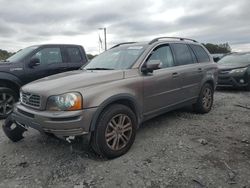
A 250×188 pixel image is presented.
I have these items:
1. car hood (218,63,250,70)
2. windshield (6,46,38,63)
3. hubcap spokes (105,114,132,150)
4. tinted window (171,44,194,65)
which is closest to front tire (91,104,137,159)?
hubcap spokes (105,114,132,150)

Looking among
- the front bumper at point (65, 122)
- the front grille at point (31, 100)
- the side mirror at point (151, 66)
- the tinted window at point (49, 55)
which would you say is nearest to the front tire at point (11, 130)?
the front grille at point (31, 100)

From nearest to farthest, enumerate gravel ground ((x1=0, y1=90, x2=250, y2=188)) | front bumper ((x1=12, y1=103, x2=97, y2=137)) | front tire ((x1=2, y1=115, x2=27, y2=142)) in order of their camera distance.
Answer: gravel ground ((x1=0, y1=90, x2=250, y2=188)), front bumper ((x1=12, y1=103, x2=97, y2=137)), front tire ((x1=2, y1=115, x2=27, y2=142))

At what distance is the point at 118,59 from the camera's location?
4.98 m

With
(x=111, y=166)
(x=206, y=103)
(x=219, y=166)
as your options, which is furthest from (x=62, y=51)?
(x=219, y=166)

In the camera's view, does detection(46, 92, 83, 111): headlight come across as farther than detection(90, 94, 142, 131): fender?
No

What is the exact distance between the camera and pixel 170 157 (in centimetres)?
409

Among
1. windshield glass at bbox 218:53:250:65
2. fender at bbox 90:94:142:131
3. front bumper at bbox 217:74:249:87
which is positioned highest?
windshield glass at bbox 218:53:250:65

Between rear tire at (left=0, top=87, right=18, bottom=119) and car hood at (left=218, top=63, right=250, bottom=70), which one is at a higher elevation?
car hood at (left=218, top=63, right=250, bottom=70)

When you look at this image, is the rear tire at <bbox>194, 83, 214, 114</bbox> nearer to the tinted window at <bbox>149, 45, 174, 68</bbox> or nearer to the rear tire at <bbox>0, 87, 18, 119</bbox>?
the tinted window at <bbox>149, 45, 174, 68</bbox>

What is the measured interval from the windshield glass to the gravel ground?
598 centimetres

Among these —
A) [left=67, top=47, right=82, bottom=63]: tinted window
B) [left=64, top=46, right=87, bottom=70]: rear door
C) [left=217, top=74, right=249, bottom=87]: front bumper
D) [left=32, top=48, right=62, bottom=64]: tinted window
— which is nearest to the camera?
[left=32, top=48, right=62, bottom=64]: tinted window

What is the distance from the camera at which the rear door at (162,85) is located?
15.5ft

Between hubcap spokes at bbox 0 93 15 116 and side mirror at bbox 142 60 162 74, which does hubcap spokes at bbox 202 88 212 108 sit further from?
hubcap spokes at bbox 0 93 15 116

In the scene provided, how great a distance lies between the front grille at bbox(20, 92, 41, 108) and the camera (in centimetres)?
390
